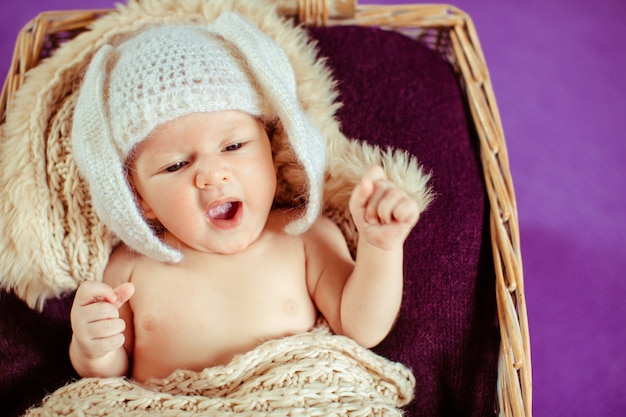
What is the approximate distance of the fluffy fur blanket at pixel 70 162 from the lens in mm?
1096

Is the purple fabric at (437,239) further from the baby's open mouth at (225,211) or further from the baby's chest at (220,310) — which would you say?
the baby's open mouth at (225,211)

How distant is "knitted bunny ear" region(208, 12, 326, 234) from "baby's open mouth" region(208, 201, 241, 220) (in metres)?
0.10

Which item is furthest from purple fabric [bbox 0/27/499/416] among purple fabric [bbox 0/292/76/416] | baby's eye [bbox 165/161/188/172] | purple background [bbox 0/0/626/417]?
purple background [bbox 0/0/626/417]

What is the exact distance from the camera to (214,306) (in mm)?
1075

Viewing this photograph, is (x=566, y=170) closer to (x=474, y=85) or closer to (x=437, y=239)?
(x=474, y=85)

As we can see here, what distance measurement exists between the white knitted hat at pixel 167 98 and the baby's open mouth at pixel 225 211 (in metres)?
0.10

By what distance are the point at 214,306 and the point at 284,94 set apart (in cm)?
37

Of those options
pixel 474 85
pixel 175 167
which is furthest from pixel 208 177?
pixel 474 85

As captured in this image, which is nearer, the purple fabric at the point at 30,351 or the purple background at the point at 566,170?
the purple fabric at the point at 30,351

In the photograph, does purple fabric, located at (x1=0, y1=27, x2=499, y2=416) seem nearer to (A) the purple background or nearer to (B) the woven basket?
(B) the woven basket

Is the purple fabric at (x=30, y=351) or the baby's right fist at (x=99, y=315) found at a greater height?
the baby's right fist at (x=99, y=315)

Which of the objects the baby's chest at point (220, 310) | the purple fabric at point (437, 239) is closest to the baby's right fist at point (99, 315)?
the baby's chest at point (220, 310)

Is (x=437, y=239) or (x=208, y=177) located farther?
(x=437, y=239)

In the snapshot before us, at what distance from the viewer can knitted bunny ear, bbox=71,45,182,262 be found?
3.33 feet
